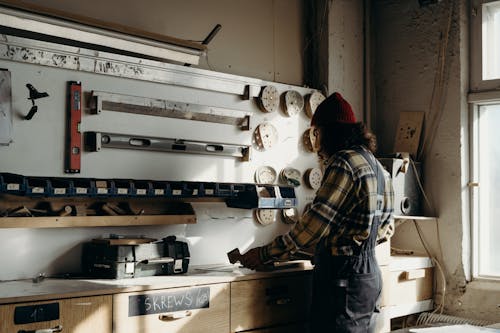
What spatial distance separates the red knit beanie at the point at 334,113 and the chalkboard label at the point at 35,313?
57.9 inches

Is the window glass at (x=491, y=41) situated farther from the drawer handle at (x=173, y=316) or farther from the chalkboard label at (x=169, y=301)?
the drawer handle at (x=173, y=316)

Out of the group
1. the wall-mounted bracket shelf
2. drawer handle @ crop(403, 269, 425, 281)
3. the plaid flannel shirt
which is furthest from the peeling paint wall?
the plaid flannel shirt

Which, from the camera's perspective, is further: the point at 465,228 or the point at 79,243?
the point at 465,228

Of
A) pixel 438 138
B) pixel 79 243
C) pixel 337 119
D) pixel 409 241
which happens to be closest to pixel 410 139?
pixel 438 138

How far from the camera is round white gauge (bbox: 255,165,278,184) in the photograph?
12.6 ft

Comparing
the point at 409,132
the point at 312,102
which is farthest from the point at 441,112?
the point at 312,102

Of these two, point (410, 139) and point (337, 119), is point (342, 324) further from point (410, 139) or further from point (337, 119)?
point (410, 139)

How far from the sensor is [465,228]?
4.11m

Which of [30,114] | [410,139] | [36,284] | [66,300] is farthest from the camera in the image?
[410,139]

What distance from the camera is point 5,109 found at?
2.86m

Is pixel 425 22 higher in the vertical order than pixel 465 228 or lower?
higher

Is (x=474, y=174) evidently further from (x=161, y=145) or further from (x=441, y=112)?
(x=161, y=145)

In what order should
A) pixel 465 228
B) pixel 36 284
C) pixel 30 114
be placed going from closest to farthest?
pixel 36 284
pixel 30 114
pixel 465 228

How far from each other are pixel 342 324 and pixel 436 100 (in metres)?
2.08
